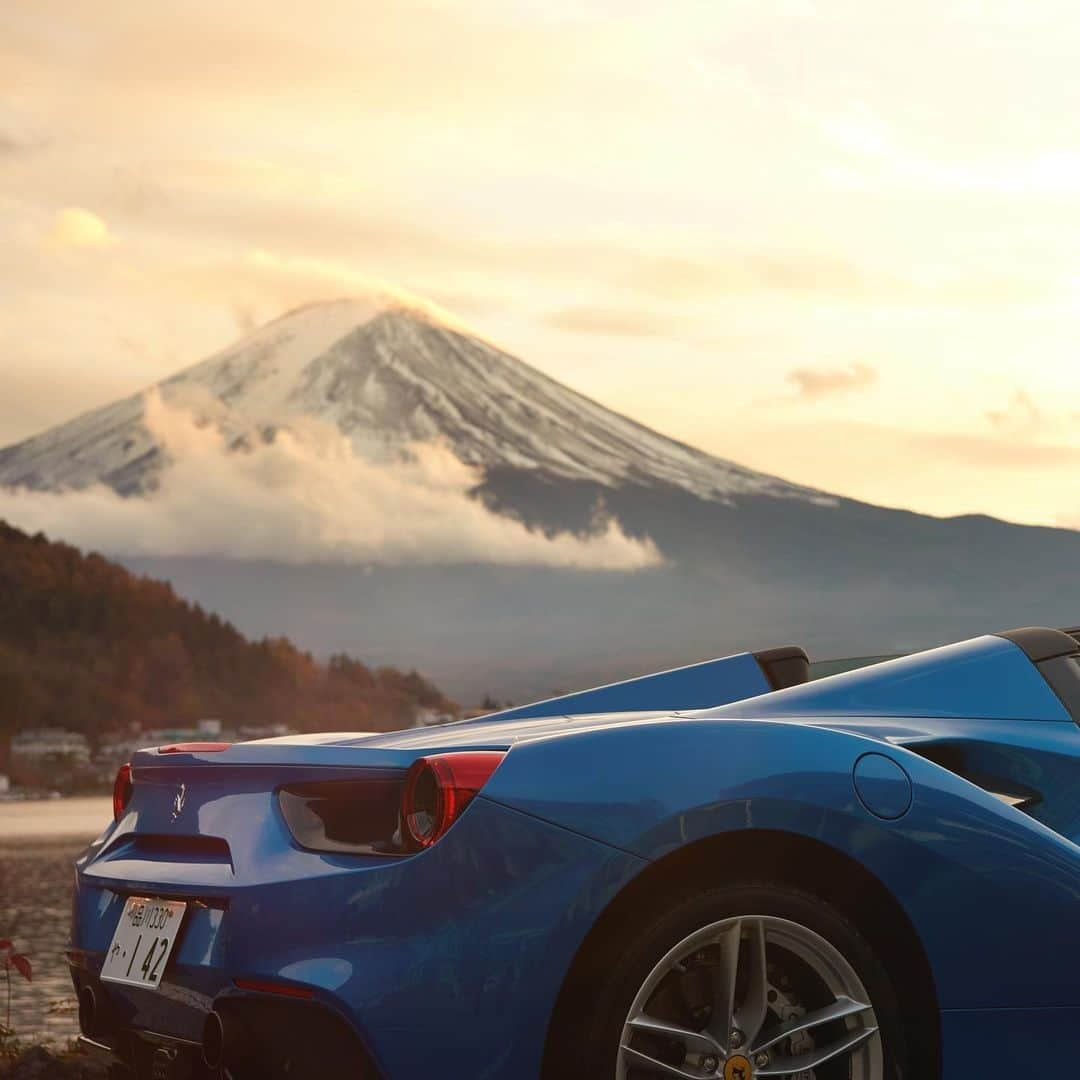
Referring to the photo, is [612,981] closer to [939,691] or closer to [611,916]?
[611,916]

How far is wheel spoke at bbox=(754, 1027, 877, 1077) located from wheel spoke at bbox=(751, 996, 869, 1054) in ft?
0.12

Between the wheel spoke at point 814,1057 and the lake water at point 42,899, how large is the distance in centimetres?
170

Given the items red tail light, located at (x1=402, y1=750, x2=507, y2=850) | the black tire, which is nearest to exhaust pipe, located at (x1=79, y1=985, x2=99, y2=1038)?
red tail light, located at (x1=402, y1=750, x2=507, y2=850)

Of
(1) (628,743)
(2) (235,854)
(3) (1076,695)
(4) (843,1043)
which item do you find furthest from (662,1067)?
(3) (1076,695)

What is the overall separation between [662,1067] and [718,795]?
1.60 ft

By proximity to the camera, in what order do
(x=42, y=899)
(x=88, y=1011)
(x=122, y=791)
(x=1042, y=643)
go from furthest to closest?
(x=42, y=899) < (x=122, y=791) < (x=1042, y=643) < (x=88, y=1011)

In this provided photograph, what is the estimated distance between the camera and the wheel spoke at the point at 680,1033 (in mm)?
3268

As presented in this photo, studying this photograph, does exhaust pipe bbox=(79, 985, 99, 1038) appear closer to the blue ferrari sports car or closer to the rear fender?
the blue ferrari sports car

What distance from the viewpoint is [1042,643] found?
4.03 meters

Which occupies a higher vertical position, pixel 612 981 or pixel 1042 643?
pixel 1042 643

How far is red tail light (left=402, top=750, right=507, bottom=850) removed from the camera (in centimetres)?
329

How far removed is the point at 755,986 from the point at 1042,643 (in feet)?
3.74

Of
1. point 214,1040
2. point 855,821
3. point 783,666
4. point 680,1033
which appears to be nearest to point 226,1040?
point 214,1040

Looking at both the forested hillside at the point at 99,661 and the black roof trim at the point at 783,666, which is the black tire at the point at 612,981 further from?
the forested hillside at the point at 99,661
